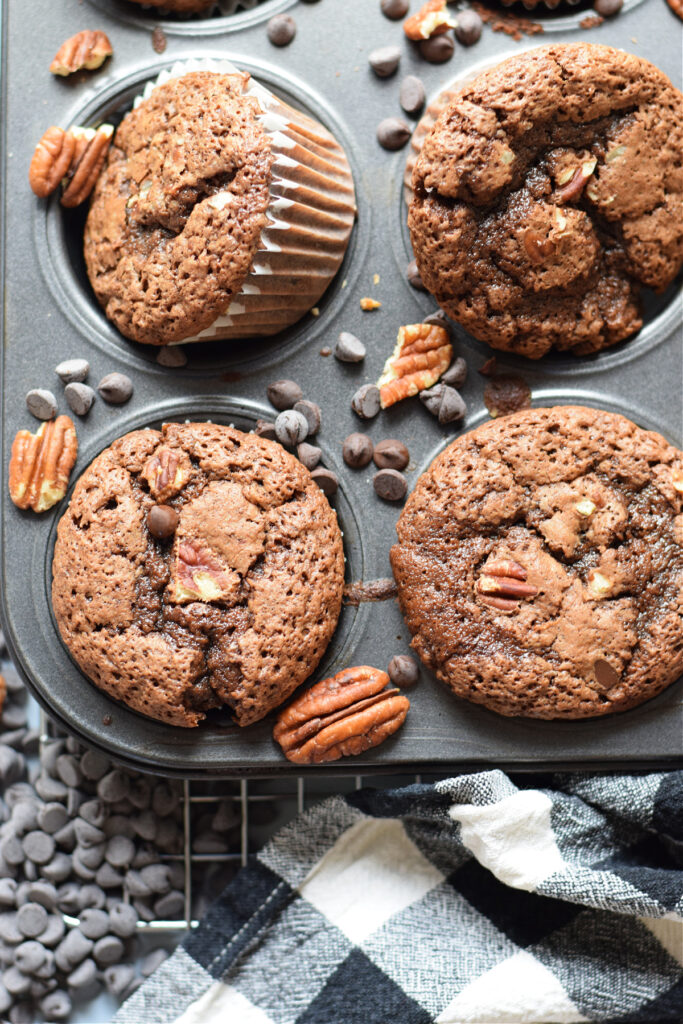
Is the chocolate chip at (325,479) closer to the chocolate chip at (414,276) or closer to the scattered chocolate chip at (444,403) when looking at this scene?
the scattered chocolate chip at (444,403)

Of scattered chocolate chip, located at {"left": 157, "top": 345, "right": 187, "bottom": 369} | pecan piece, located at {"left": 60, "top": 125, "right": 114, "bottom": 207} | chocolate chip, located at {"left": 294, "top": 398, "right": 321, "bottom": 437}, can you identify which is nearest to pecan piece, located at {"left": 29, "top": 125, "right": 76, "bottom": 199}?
pecan piece, located at {"left": 60, "top": 125, "right": 114, "bottom": 207}

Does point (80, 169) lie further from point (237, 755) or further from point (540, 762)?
point (540, 762)

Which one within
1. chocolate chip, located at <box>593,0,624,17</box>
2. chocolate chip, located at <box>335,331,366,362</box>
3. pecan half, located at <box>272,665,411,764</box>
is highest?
chocolate chip, located at <box>593,0,624,17</box>

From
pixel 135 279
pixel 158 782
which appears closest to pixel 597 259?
pixel 135 279

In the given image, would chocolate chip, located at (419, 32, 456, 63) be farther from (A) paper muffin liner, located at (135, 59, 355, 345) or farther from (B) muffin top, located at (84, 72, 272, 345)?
(B) muffin top, located at (84, 72, 272, 345)

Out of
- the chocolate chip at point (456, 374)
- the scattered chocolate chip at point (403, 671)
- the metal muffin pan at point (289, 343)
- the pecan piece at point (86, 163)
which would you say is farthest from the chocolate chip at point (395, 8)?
the scattered chocolate chip at point (403, 671)

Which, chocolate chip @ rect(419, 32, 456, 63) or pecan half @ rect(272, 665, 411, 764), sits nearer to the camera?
pecan half @ rect(272, 665, 411, 764)

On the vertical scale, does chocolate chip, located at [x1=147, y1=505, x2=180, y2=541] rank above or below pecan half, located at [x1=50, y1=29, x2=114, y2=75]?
below
